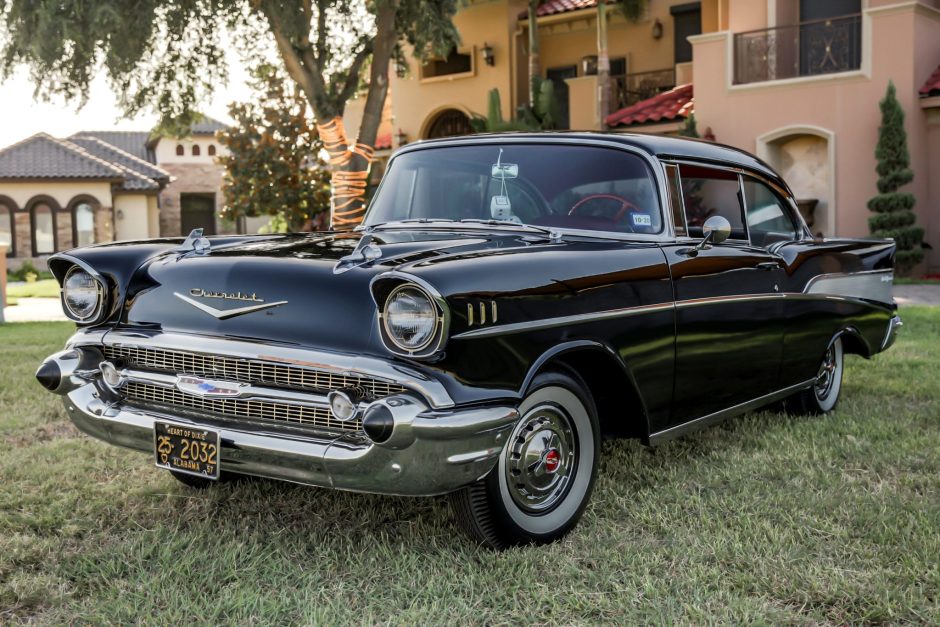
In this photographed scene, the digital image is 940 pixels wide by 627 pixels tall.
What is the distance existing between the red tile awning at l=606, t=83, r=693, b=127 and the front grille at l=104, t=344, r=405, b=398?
15.1 metres

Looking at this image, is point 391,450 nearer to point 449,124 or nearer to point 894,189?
point 894,189

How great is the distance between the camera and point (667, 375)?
12.7 feet

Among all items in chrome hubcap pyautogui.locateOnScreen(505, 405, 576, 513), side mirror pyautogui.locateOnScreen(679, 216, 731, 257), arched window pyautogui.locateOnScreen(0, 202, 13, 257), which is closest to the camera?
chrome hubcap pyautogui.locateOnScreen(505, 405, 576, 513)

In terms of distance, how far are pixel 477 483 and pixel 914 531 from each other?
161cm

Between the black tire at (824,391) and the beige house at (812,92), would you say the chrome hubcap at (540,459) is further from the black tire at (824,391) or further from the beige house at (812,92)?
the beige house at (812,92)

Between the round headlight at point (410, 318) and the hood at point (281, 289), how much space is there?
0.07 m

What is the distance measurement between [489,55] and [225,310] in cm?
2002

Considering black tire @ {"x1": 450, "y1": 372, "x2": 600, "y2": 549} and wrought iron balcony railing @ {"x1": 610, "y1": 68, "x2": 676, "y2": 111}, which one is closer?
black tire @ {"x1": 450, "y1": 372, "x2": 600, "y2": 549}

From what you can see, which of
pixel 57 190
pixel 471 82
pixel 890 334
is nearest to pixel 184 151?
pixel 57 190

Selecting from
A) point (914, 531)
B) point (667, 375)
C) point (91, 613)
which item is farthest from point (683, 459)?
point (91, 613)

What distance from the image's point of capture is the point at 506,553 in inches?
128

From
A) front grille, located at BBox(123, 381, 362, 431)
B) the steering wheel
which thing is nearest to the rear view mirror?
the steering wheel

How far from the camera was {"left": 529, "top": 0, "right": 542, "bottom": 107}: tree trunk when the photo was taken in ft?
67.9

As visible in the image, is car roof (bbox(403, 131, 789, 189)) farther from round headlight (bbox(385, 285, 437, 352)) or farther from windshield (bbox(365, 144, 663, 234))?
round headlight (bbox(385, 285, 437, 352))
